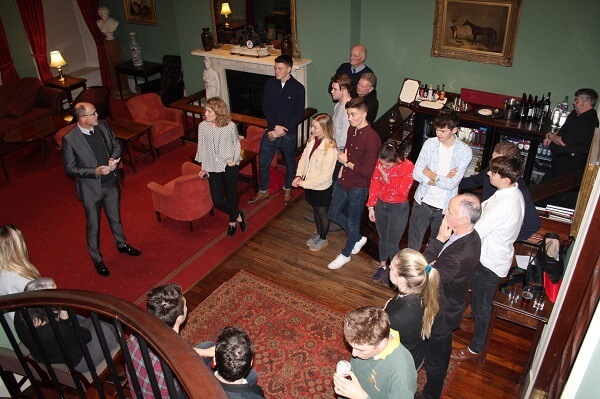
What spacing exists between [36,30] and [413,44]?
24.1 ft

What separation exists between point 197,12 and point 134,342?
23.3ft

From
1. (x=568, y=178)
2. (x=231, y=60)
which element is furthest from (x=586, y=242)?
(x=231, y=60)

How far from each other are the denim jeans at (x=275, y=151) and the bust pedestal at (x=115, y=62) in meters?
5.36

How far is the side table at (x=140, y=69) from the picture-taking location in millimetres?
9609

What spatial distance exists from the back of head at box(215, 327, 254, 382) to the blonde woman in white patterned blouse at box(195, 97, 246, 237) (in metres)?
3.05

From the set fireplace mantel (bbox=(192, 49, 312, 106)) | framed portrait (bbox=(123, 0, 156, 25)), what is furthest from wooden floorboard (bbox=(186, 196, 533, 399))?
framed portrait (bbox=(123, 0, 156, 25))

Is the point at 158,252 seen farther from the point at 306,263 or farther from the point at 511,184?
the point at 511,184

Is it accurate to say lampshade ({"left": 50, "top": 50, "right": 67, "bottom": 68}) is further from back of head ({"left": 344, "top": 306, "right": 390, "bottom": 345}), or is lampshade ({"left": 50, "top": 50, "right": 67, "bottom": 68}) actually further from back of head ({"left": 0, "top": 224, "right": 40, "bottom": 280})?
back of head ({"left": 344, "top": 306, "right": 390, "bottom": 345})

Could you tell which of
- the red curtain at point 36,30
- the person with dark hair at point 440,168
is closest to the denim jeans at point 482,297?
the person with dark hair at point 440,168

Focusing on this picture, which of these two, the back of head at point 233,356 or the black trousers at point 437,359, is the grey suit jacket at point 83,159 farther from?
the black trousers at point 437,359

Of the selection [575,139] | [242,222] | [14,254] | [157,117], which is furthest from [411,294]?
[157,117]

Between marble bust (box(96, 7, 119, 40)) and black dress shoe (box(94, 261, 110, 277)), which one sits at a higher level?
marble bust (box(96, 7, 119, 40))

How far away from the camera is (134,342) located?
8.82 feet

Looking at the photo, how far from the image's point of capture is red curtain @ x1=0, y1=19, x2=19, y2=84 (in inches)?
352
